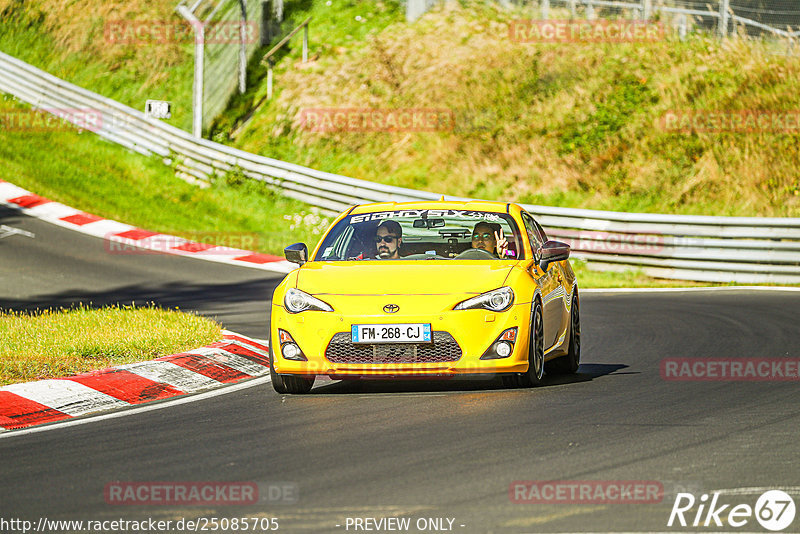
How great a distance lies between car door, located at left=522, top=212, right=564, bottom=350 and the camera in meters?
9.51

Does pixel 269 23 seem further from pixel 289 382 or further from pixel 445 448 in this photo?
pixel 445 448

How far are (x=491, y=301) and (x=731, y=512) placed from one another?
362 cm

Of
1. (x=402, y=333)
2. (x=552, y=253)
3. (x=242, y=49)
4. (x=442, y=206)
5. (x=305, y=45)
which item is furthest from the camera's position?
(x=305, y=45)

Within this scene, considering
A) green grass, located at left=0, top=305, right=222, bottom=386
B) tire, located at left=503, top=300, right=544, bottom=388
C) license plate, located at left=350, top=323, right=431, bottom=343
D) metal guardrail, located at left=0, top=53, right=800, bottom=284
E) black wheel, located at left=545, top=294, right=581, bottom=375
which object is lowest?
metal guardrail, located at left=0, top=53, right=800, bottom=284

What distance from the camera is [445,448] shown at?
6797mm

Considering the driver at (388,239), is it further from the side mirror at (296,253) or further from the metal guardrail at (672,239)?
the metal guardrail at (672,239)

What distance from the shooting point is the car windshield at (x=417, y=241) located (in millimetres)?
9859

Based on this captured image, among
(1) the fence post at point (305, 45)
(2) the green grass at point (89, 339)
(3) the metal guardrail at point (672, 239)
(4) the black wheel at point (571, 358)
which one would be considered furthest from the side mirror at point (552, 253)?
(1) the fence post at point (305, 45)

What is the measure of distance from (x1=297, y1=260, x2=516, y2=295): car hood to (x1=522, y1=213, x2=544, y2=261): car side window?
2.24ft

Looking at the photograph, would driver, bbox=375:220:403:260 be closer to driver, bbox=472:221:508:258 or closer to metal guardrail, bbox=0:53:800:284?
driver, bbox=472:221:508:258

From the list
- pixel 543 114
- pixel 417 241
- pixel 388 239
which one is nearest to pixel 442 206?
pixel 417 241

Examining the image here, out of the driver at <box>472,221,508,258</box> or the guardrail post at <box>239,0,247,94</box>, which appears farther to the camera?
the guardrail post at <box>239,0,247,94</box>

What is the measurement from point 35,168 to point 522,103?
11.2 m

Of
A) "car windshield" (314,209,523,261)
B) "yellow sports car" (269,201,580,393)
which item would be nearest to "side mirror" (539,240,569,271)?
"yellow sports car" (269,201,580,393)
